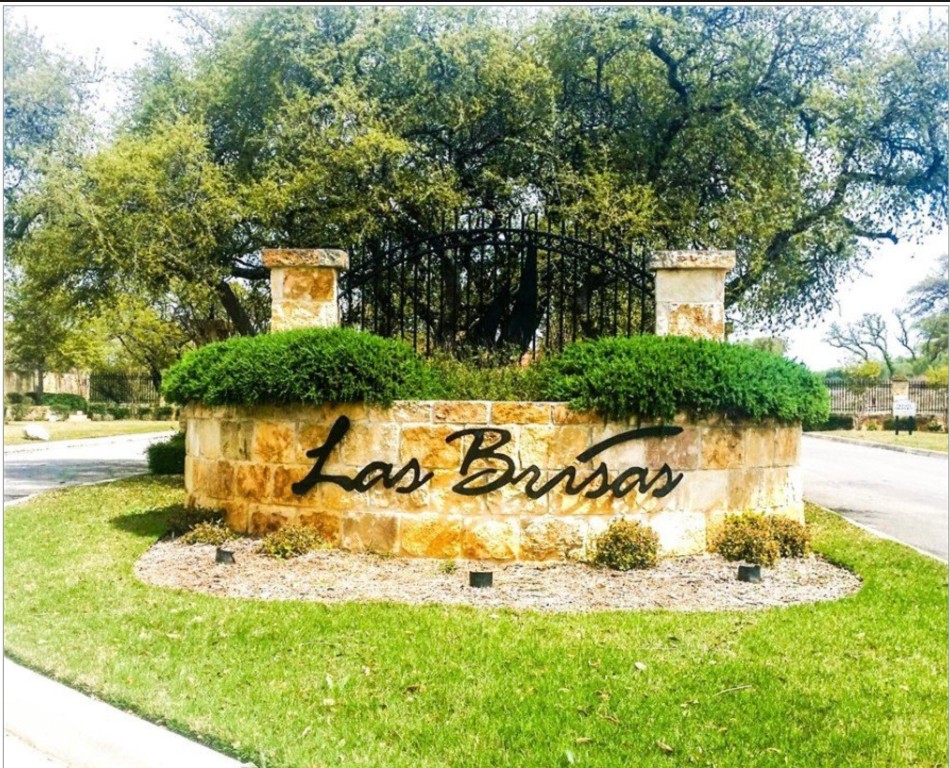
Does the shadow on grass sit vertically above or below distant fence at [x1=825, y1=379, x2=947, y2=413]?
below

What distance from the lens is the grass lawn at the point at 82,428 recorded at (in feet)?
81.4

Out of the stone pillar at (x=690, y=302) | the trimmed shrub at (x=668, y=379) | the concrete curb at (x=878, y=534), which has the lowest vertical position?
the concrete curb at (x=878, y=534)

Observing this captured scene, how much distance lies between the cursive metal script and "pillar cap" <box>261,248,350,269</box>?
235cm

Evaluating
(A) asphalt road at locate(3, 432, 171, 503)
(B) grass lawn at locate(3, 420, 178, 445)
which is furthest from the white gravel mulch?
(B) grass lawn at locate(3, 420, 178, 445)

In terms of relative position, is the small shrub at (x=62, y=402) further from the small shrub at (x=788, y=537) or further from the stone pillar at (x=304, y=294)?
the small shrub at (x=788, y=537)

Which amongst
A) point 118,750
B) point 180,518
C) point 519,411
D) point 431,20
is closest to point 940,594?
point 519,411

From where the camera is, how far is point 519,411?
22.4 ft

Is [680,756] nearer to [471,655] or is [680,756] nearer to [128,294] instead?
[471,655]

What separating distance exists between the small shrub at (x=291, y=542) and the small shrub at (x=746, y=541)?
334 cm

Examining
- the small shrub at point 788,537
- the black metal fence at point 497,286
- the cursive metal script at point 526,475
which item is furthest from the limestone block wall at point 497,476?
the black metal fence at point 497,286

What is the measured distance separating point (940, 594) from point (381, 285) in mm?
7217

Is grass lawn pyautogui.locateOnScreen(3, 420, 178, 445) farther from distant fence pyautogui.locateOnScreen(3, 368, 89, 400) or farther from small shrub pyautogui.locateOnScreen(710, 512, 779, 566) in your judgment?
small shrub pyautogui.locateOnScreen(710, 512, 779, 566)

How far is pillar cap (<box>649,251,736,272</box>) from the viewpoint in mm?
8148

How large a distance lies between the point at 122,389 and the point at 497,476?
35414mm
